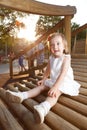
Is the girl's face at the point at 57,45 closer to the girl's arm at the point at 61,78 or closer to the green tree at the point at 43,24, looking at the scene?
the girl's arm at the point at 61,78

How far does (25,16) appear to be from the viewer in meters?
18.7

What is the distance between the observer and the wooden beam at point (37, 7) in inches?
129

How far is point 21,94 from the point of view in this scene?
2.80m

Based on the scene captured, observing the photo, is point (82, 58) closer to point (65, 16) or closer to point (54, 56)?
point (65, 16)

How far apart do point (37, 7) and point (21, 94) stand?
1.61 metres

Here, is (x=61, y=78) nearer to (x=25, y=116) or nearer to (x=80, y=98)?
(x=80, y=98)

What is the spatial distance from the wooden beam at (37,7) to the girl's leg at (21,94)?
1.26m

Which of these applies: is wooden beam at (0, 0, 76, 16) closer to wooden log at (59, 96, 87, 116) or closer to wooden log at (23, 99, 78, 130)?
wooden log at (59, 96, 87, 116)

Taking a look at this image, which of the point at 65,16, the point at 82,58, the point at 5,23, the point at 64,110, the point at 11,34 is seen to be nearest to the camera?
the point at 64,110

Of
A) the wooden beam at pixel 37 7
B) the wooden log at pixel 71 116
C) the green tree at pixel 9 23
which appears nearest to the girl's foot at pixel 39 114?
the wooden log at pixel 71 116

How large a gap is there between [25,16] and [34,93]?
53.8 feet

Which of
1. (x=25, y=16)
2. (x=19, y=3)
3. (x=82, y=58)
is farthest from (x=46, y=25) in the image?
(x=19, y=3)

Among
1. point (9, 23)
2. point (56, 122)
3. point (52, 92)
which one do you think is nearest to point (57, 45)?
point (52, 92)

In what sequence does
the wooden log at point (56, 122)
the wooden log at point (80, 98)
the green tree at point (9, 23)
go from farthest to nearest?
1. the green tree at point (9, 23)
2. the wooden log at point (80, 98)
3. the wooden log at point (56, 122)
